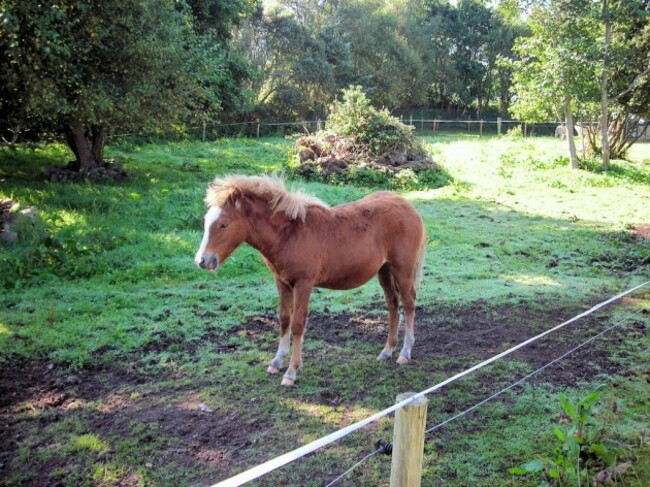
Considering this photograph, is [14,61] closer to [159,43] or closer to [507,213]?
[159,43]

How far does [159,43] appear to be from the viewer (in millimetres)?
11781

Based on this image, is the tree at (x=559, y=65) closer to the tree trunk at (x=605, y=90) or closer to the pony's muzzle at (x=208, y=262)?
the tree trunk at (x=605, y=90)

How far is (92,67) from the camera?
11062 millimetres

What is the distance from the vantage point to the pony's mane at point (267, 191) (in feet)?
15.5

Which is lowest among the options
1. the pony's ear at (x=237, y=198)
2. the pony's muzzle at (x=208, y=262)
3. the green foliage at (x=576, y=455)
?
the green foliage at (x=576, y=455)

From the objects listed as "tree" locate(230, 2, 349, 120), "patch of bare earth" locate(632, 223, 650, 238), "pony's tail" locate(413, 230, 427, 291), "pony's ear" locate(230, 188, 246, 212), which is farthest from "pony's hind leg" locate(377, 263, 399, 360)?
"tree" locate(230, 2, 349, 120)

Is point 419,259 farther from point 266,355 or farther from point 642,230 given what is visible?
point 642,230

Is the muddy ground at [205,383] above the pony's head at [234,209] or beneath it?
beneath

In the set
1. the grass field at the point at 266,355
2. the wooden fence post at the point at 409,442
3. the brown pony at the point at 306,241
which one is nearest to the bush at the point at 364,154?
the grass field at the point at 266,355

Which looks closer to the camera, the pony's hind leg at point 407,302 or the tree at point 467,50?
the pony's hind leg at point 407,302

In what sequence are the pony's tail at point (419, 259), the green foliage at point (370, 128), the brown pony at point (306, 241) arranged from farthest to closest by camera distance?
1. the green foliage at point (370, 128)
2. the pony's tail at point (419, 259)
3. the brown pony at point (306, 241)

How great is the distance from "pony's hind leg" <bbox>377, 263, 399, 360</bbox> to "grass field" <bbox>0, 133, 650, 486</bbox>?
0.21 metres

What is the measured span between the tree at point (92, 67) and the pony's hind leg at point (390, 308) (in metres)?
7.31

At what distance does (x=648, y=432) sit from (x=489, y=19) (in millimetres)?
53917
